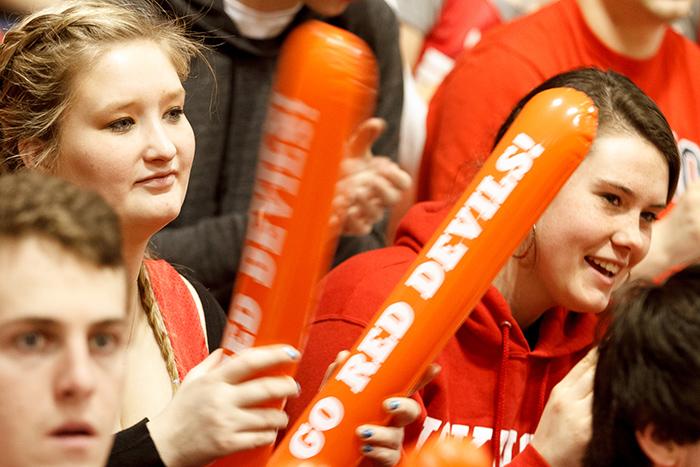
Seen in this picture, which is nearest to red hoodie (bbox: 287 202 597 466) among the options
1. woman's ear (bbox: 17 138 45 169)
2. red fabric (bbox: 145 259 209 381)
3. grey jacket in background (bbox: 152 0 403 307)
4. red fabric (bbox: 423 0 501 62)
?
red fabric (bbox: 145 259 209 381)

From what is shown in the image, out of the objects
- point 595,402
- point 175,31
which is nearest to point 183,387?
point 595,402

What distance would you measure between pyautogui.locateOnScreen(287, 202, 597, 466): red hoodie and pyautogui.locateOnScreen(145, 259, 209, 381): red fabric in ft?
0.38

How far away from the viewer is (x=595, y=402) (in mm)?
997

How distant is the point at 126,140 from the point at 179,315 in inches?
8.9

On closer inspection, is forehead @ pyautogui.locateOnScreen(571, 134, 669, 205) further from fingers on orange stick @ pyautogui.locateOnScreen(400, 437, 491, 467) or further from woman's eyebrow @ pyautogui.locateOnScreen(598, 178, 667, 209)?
fingers on orange stick @ pyautogui.locateOnScreen(400, 437, 491, 467)

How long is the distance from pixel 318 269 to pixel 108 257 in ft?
0.62

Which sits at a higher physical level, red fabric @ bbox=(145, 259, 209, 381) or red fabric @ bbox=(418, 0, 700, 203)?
red fabric @ bbox=(418, 0, 700, 203)

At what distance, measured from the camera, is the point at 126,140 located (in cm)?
106

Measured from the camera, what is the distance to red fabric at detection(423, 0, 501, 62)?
2236 millimetres

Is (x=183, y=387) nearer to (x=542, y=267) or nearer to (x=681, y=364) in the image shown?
(x=681, y=364)

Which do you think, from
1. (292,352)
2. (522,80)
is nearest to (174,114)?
(292,352)

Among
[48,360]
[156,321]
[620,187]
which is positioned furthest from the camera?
[620,187]

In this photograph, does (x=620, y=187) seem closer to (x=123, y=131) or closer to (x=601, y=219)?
(x=601, y=219)

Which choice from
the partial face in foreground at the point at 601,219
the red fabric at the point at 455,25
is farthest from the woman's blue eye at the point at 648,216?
the red fabric at the point at 455,25
